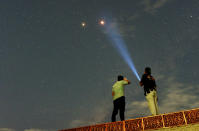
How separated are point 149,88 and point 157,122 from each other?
171 cm

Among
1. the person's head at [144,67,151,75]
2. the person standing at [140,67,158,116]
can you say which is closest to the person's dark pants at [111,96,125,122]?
the person standing at [140,67,158,116]

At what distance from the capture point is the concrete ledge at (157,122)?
6.79 m

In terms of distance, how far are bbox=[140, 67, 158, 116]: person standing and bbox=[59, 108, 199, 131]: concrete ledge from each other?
1.07 metres

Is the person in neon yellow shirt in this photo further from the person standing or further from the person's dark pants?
the person standing

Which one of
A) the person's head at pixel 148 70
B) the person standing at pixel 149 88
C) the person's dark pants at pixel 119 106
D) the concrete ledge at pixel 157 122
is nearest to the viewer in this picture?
the concrete ledge at pixel 157 122

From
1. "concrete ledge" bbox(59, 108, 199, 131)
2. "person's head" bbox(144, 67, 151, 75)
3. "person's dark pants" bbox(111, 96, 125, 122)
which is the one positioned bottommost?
"concrete ledge" bbox(59, 108, 199, 131)

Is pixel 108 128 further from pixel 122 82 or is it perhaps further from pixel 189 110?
pixel 189 110

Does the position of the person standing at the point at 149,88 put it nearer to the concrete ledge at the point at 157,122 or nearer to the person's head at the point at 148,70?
the person's head at the point at 148,70

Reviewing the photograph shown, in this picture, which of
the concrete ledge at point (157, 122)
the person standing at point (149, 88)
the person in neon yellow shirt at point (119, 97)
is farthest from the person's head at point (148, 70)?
the concrete ledge at point (157, 122)

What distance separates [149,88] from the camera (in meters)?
8.54

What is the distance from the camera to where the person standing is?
8367 millimetres

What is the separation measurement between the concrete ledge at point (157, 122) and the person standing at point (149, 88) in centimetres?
107

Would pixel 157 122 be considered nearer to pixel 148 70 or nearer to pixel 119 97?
pixel 119 97

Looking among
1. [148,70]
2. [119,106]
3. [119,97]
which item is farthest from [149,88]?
[119,106]
